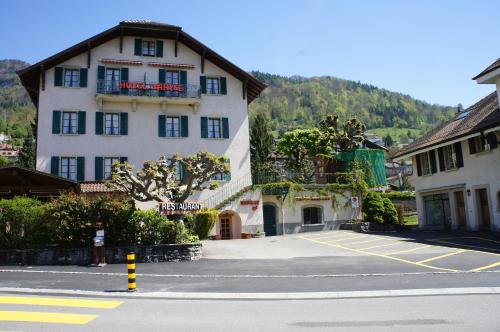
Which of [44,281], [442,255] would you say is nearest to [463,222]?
[442,255]

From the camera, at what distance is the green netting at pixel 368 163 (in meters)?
34.5

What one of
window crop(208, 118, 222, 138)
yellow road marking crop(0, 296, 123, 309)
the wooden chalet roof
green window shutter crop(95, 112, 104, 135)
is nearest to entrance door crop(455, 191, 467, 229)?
the wooden chalet roof

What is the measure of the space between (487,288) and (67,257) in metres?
13.8

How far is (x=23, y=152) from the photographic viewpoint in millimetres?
61625

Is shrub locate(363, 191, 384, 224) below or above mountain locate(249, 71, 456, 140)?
below

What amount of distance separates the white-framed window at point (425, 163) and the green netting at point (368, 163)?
14.6ft

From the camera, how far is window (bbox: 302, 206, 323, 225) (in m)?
30.6

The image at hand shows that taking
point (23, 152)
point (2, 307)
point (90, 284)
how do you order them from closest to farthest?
point (2, 307) < point (90, 284) < point (23, 152)

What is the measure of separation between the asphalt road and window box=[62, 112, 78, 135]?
19.3m

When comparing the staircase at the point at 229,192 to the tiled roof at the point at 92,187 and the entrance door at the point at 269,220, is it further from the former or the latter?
the tiled roof at the point at 92,187

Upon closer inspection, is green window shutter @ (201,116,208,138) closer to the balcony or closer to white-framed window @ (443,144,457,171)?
the balcony

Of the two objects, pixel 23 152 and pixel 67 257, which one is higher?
pixel 23 152

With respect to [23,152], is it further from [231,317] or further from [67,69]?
[231,317]

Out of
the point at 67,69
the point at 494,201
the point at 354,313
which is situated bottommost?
the point at 354,313
